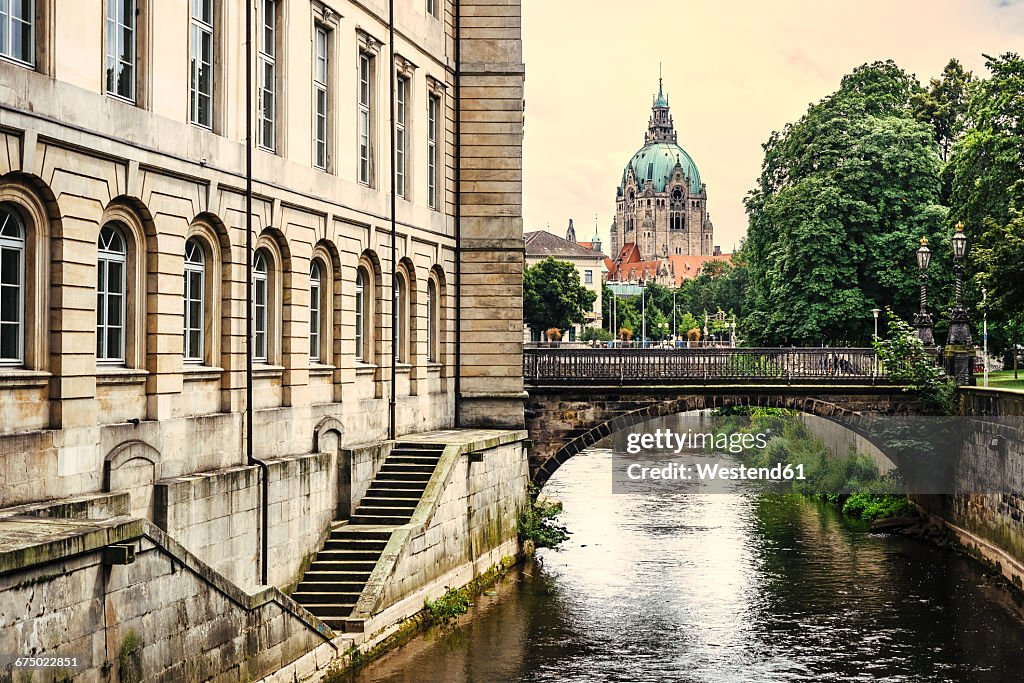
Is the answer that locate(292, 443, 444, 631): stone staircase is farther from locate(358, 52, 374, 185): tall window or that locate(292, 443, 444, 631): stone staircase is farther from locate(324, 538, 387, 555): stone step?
locate(358, 52, 374, 185): tall window

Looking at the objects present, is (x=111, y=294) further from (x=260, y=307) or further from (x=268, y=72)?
(x=268, y=72)

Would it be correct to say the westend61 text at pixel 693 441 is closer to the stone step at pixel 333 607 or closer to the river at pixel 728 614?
the river at pixel 728 614

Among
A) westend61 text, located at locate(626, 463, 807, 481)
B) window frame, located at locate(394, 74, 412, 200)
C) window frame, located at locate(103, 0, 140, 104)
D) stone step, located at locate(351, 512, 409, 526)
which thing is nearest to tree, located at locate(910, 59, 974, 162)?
westend61 text, located at locate(626, 463, 807, 481)

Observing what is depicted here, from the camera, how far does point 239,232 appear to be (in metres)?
22.3

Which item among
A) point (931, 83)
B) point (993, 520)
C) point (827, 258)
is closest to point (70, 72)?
point (993, 520)

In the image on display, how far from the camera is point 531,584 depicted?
30.3 m

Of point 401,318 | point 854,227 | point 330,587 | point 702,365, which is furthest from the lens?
point 854,227

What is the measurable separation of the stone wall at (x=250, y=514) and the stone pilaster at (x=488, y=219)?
8353 mm

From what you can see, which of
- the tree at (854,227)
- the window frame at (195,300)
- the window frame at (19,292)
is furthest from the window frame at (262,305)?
the tree at (854,227)

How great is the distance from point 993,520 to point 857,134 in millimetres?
24547

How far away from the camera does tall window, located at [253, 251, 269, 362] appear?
2364 cm

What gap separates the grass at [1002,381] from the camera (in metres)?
39.5

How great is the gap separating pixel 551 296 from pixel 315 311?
74.1 metres

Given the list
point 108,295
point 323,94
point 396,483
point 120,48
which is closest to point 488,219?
point 323,94
